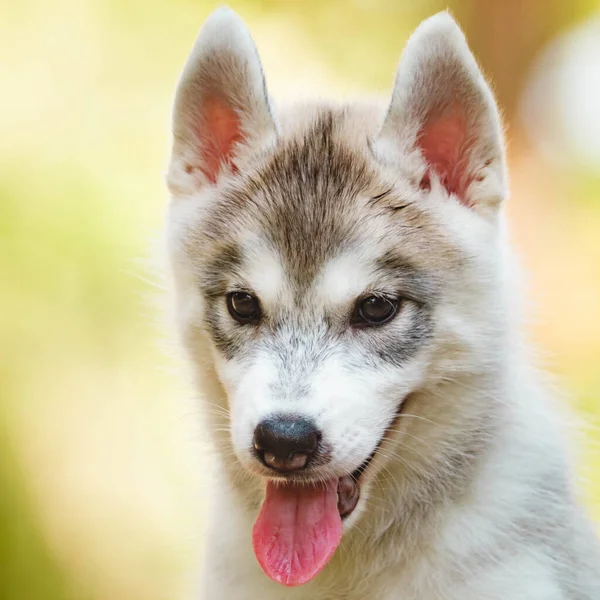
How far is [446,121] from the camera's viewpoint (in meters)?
1.39

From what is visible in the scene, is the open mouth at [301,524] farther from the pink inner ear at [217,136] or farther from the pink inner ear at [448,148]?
the pink inner ear at [217,136]

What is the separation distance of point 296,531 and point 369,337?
0.30 metres

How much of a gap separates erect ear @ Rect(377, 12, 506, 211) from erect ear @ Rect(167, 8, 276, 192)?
8.6 inches

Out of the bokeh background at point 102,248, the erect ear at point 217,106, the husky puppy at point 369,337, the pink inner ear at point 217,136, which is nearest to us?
the husky puppy at point 369,337

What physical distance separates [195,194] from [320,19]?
3.83ft

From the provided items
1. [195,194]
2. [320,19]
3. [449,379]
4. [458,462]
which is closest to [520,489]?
[458,462]

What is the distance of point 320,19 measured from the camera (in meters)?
2.48

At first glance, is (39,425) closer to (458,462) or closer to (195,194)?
(195,194)

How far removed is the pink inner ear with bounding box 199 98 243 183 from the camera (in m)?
1.48

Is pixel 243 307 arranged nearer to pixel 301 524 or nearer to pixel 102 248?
pixel 301 524

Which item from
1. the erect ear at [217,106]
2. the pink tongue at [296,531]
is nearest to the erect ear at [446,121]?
the erect ear at [217,106]

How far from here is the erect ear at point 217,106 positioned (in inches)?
54.4

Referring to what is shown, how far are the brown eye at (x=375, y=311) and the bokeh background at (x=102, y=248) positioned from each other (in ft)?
3.97

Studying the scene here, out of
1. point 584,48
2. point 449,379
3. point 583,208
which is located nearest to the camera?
point 449,379
